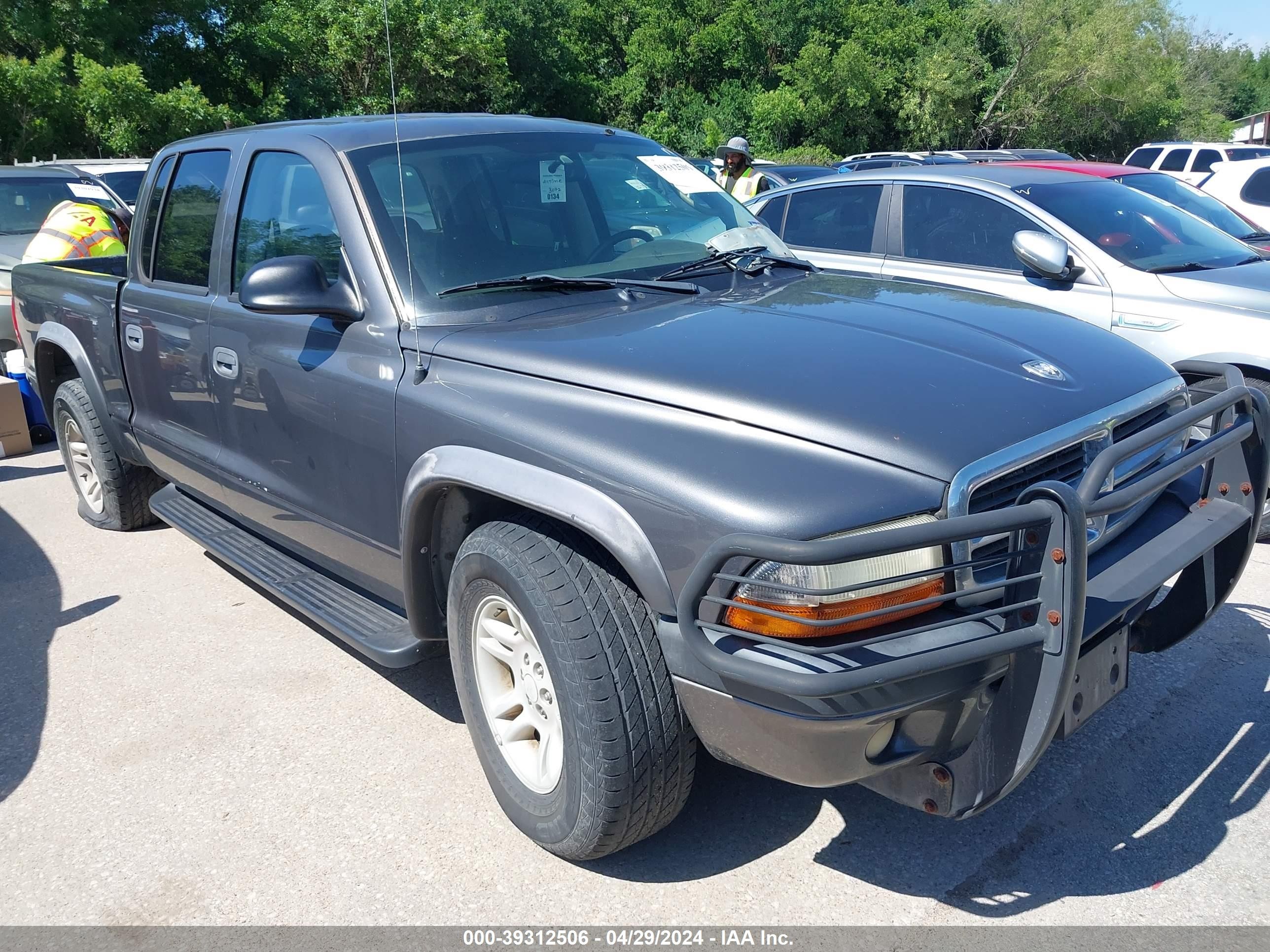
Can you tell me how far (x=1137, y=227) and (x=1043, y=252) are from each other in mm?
964

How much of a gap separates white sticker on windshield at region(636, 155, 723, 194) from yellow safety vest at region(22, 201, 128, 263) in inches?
192

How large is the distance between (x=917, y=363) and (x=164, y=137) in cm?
2021

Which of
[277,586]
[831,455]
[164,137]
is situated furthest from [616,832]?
[164,137]

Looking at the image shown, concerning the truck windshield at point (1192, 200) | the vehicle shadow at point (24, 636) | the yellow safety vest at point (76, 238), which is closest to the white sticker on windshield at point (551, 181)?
the vehicle shadow at point (24, 636)

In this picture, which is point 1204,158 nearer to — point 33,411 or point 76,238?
point 76,238

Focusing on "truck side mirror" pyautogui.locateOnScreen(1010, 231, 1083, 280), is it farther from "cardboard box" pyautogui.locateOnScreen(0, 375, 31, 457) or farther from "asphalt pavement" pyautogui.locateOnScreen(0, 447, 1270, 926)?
"cardboard box" pyautogui.locateOnScreen(0, 375, 31, 457)

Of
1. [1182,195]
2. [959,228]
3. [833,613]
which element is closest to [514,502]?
[833,613]

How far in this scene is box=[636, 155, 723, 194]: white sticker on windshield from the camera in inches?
155

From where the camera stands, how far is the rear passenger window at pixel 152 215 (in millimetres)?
4562

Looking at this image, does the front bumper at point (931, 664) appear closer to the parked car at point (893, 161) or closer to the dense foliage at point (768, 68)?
the parked car at point (893, 161)

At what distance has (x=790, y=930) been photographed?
2.54m

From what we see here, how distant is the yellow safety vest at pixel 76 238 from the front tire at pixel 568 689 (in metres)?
5.78

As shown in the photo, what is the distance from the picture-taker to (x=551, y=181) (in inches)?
142

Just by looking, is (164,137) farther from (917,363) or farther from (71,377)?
(917,363)
